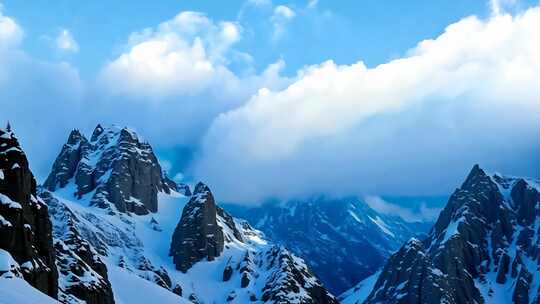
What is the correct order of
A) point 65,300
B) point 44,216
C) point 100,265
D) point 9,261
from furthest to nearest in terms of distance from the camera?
point 100,265, point 65,300, point 44,216, point 9,261

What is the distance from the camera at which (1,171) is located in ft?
269

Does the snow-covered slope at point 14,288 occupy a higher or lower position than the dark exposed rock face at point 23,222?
lower

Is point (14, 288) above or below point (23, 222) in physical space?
below

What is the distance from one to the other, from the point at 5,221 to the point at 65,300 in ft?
109

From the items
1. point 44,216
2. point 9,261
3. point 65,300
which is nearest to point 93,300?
point 65,300

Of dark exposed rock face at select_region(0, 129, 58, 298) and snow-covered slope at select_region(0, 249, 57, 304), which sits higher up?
dark exposed rock face at select_region(0, 129, 58, 298)

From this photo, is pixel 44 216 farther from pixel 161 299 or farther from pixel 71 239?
pixel 161 299

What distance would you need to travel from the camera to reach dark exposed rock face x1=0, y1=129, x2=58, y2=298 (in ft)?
256

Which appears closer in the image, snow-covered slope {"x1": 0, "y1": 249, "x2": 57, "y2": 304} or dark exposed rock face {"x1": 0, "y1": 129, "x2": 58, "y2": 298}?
snow-covered slope {"x1": 0, "y1": 249, "x2": 57, "y2": 304}

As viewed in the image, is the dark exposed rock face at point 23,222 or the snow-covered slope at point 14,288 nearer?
the snow-covered slope at point 14,288

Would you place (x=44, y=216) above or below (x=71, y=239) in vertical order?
below

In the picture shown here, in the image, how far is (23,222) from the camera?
80.2 metres

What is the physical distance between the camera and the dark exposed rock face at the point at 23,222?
78000mm

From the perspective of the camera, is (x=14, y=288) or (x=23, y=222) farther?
(x=23, y=222)
